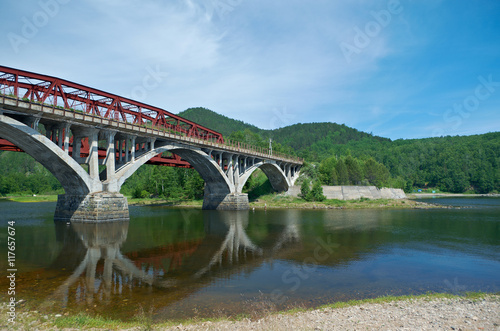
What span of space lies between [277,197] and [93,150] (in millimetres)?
49995

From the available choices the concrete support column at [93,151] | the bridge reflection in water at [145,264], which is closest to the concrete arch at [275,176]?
the concrete support column at [93,151]

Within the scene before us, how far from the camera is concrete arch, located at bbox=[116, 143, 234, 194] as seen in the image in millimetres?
38203

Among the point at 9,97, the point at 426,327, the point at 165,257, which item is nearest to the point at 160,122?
the point at 9,97

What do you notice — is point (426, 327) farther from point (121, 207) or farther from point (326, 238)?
point (121, 207)

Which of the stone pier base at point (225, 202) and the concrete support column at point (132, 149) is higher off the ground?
the concrete support column at point (132, 149)

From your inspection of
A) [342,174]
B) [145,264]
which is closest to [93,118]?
[145,264]

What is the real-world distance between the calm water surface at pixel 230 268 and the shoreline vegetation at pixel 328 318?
2.66ft

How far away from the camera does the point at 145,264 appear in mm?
18422

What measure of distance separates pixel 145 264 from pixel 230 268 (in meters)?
5.33

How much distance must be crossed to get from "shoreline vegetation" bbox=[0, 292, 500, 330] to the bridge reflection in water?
4.72 ft

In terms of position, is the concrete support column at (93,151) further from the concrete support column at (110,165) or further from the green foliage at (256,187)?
the green foliage at (256,187)

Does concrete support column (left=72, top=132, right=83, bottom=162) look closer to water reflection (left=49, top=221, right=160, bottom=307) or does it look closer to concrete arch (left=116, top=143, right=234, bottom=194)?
concrete arch (left=116, top=143, right=234, bottom=194)

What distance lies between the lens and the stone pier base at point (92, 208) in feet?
110

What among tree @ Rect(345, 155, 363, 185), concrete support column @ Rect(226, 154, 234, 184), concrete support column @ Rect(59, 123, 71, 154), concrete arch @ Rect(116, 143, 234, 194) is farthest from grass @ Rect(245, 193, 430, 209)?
concrete support column @ Rect(59, 123, 71, 154)
